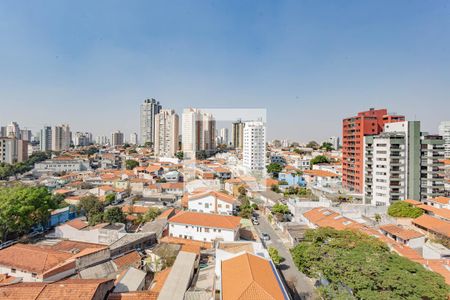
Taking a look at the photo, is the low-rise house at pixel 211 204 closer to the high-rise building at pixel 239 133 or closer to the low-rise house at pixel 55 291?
the low-rise house at pixel 55 291

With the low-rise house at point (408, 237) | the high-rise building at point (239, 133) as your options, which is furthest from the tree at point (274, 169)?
the low-rise house at point (408, 237)

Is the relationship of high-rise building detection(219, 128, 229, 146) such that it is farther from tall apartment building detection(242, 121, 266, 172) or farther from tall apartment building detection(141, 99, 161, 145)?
tall apartment building detection(242, 121, 266, 172)

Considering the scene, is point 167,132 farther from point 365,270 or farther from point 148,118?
point 365,270

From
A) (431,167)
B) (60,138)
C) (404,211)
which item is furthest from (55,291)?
(60,138)

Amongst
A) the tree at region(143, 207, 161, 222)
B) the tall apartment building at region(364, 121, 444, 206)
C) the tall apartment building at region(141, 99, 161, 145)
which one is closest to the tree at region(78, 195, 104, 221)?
the tree at region(143, 207, 161, 222)

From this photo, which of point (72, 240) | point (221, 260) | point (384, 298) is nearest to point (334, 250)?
point (384, 298)
